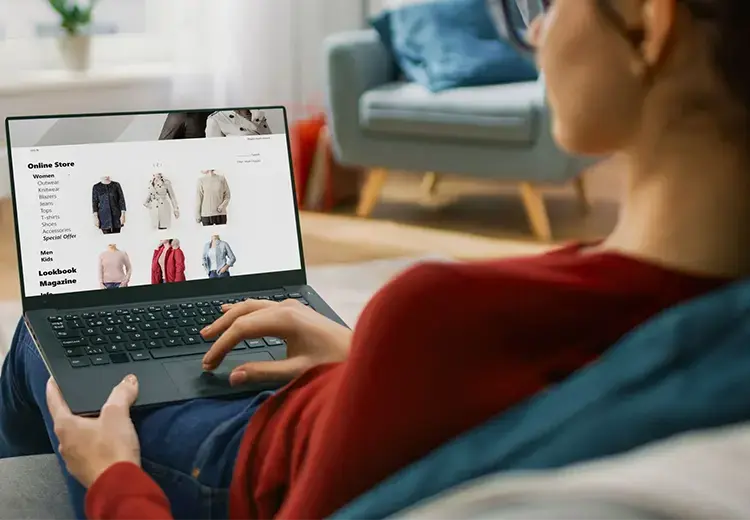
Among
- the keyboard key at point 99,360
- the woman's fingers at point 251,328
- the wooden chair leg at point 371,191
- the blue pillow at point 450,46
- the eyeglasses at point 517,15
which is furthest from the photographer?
the wooden chair leg at point 371,191

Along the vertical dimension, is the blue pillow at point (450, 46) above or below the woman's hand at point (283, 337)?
below

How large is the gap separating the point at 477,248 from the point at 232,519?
2733 millimetres

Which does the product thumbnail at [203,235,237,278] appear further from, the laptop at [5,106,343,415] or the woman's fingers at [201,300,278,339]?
the woman's fingers at [201,300,278,339]

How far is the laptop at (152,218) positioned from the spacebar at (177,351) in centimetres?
4

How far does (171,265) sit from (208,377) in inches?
12.6

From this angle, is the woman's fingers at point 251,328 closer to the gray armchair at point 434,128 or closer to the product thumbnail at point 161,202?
the product thumbnail at point 161,202

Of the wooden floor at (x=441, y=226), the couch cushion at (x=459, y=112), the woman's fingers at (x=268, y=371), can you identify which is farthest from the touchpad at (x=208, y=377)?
the couch cushion at (x=459, y=112)

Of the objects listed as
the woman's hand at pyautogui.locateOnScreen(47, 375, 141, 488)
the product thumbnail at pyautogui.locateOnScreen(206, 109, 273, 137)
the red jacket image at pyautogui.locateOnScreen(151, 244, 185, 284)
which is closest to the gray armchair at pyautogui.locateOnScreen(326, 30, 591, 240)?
the product thumbnail at pyautogui.locateOnScreen(206, 109, 273, 137)

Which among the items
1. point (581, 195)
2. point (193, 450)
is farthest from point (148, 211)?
point (581, 195)

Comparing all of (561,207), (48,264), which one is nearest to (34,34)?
(561,207)

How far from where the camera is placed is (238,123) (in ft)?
4.43

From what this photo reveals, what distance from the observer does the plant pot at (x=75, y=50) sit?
4.08 m

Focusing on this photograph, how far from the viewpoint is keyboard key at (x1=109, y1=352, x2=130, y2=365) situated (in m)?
1.08

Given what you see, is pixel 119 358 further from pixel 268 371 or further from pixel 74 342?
pixel 268 371
